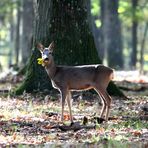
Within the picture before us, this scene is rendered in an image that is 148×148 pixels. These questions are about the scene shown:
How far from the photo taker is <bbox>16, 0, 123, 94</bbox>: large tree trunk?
51.9 ft

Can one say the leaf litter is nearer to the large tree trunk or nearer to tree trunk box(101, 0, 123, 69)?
the large tree trunk

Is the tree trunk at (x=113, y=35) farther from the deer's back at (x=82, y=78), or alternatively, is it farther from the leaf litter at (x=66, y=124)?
the deer's back at (x=82, y=78)

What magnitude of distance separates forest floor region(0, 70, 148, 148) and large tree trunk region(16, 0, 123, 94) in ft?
1.86

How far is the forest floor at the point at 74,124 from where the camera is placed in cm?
1005

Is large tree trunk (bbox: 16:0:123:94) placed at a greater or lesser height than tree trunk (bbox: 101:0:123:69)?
greater


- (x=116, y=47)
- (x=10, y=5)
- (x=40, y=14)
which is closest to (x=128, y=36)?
(x=10, y=5)

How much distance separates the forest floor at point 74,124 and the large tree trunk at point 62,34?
0.57m

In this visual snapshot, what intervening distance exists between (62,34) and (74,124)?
494cm

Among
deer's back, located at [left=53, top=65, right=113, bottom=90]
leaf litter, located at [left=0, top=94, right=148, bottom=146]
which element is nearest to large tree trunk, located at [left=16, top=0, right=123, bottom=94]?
leaf litter, located at [left=0, top=94, right=148, bottom=146]

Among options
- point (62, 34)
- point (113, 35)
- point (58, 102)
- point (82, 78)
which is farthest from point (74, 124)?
point (113, 35)

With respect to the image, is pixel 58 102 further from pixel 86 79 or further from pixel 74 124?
pixel 74 124

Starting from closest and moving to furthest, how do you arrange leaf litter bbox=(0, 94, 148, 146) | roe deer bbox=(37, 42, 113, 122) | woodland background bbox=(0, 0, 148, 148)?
1. leaf litter bbox=(0, 94, 148, 146)
2. woodland background bbox=(0, 0, 148, 148)
3. roe deer bbox=(37, 42, 113, 122)

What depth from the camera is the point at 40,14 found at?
16.0 m

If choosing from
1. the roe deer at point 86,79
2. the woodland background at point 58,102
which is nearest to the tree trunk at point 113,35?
the woodland background at point 58,102
